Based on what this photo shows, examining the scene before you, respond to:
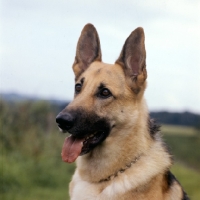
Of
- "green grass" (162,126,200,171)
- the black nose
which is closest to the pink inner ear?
the black nose

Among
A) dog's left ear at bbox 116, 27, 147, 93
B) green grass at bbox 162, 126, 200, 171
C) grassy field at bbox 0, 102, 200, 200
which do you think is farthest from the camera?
green grass at bbox 162, 126, 200, 171

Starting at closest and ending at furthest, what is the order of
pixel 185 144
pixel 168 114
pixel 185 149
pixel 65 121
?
pixel 65 121
pixel 168 114
pixel 185 149
pixel 185 144

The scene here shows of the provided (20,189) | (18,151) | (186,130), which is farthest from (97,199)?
(186,130)

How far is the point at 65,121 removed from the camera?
170 inches

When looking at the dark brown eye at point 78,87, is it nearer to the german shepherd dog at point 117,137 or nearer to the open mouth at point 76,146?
the german shepherd dog at point 117,137

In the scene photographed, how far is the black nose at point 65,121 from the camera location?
14.1ft

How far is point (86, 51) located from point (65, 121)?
143 cm

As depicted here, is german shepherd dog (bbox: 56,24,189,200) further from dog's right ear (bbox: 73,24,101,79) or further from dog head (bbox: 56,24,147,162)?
dog's right ear (bbox: 73,24,101,79)

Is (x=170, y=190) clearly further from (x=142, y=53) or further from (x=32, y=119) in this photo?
(x=32, y=119)

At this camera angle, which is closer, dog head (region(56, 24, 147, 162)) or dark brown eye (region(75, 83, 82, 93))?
dog head (region(56, 24, 147, 162))

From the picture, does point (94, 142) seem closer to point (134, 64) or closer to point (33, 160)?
point (134, 64)

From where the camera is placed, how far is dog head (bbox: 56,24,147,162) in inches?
176

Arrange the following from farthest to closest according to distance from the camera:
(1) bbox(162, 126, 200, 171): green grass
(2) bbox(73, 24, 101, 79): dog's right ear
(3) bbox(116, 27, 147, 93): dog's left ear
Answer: (1) bbox(162, 126, 200, 171): green grass < (2) bbox(73, 24, 101, 79): dog's right ear < (3) bbox(116, 27, 147, 93): dog's left ear

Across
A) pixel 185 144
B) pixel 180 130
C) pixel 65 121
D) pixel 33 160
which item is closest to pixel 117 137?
pixel 65 121
